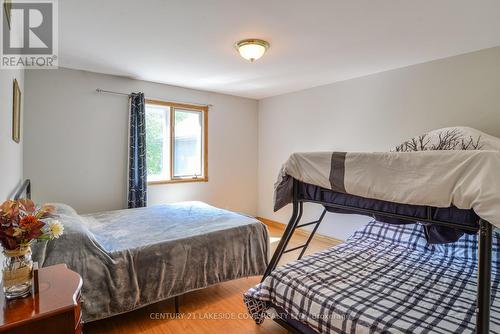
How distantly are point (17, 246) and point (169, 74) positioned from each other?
9.23 ft

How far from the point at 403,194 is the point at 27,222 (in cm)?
168

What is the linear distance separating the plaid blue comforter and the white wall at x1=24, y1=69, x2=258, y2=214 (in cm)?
244

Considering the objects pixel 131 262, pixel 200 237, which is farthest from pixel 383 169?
pixel 131 262

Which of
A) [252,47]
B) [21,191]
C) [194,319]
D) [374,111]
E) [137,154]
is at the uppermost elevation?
[252,47]

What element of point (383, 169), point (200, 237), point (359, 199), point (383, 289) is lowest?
point (383, 289)

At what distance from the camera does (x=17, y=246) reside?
3.37ft

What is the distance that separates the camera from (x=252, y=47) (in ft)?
7.63

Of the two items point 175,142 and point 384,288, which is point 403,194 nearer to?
point 384,288

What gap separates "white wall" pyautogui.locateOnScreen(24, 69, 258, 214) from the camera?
9.69 feet

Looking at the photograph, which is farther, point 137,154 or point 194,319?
point 137,154

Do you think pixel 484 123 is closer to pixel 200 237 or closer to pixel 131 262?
pixel 200 237

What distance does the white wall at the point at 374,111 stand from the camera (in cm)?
258

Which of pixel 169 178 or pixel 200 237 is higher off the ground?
pixel 169 178

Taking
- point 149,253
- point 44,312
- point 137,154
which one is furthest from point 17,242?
point 137,154
